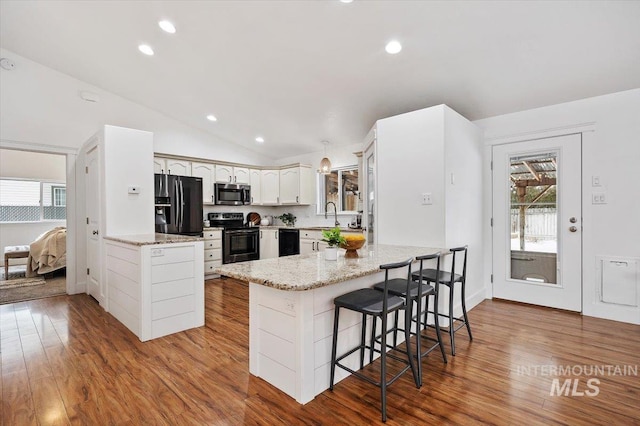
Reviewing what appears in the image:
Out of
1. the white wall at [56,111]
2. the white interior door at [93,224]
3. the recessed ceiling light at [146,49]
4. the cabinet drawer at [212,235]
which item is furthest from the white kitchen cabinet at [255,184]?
the recessed ceiling light at [146,49]

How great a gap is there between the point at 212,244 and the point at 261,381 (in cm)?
369

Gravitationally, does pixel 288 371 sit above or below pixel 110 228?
below

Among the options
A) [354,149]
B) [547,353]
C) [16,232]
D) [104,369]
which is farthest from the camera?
[16,232]

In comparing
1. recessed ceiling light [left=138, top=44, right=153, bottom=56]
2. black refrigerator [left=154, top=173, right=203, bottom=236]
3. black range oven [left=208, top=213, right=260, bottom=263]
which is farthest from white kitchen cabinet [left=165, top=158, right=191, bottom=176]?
recessed ceiling light [left=138, top=44, right=153, bottom=56]

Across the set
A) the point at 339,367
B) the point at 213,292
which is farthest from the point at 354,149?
the point at 339,367

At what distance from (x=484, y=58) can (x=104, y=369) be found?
4.14 meters

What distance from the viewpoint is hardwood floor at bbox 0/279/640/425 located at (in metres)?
1.75

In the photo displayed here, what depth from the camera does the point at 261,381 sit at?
209cm

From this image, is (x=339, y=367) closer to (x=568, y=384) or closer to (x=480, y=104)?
(x=568, y=384)

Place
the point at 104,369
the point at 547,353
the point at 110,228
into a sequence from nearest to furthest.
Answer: the point at 104,369 < the point at 547,353 < the point at 110,228

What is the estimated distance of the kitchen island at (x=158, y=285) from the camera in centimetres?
286

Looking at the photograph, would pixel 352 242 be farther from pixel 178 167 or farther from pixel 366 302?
pixel 178 167

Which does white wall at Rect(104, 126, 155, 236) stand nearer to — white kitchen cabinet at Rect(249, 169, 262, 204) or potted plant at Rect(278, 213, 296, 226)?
white kitchen cabinet at Rect(249, 169, 262, 204)

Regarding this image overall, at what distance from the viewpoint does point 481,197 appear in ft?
13.0
